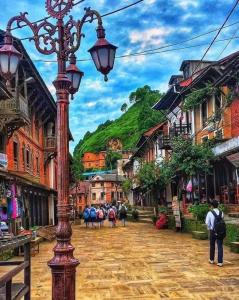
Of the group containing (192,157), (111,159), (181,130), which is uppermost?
(111,159)

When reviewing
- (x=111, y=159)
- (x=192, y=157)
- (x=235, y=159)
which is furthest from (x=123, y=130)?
(x=235, y=159)

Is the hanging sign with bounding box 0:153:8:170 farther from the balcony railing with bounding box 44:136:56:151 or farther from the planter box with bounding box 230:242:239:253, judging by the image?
the balcony railing with bounding box 44:136:56:151

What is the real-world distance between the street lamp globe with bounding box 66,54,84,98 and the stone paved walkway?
3.89 meters

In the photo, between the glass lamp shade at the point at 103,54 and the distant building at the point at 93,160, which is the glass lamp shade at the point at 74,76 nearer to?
the glass lamp shade at the point at 103,54

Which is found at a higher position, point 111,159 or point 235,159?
point 111,159

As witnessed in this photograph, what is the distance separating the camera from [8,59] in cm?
734

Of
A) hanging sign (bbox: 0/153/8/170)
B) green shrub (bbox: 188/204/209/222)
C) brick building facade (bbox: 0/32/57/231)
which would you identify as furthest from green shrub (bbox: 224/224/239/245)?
hanging sign (bbox: 0/153/8/170)

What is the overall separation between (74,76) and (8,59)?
135 centimetres

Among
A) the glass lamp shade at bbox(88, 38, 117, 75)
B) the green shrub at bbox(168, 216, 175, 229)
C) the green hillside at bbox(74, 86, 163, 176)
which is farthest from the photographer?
the green hillside at bbox(74, 86, 163, 176)

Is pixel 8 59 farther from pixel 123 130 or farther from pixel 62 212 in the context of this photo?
pixel 123 130

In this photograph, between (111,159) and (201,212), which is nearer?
(201,212)

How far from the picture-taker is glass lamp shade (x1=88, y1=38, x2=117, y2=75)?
716cm

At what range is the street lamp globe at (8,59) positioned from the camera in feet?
24.0

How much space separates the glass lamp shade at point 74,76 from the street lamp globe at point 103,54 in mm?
1039
